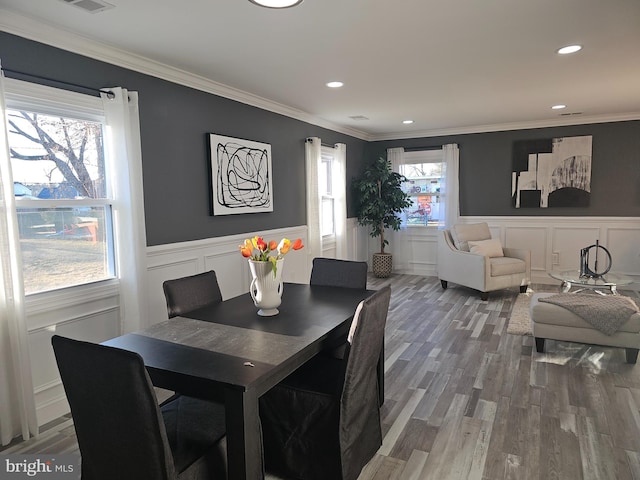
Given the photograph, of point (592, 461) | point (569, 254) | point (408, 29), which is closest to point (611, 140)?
point (569, 254)

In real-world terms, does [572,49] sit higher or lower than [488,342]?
higher

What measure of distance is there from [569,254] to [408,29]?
5040 mm

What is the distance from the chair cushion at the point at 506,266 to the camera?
5.39m

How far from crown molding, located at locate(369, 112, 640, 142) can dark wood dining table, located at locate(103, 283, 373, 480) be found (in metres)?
5.02

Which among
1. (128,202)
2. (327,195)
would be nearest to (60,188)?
(128,202)

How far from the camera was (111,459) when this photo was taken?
4.78 feet

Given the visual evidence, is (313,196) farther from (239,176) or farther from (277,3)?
(277,3)

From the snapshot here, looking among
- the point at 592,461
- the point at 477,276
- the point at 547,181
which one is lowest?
the point at 592,461

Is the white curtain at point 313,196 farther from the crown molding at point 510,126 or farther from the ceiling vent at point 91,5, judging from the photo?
the ceiling vent at point 91,5

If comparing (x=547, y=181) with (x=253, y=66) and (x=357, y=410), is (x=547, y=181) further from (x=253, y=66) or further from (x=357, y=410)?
(x=357, y=410)

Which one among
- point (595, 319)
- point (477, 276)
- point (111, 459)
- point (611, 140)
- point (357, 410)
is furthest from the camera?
point (611, 140)

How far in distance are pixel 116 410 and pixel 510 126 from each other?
6.53 meters

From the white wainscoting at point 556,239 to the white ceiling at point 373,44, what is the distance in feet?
6.77

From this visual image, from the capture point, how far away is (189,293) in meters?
2.58
